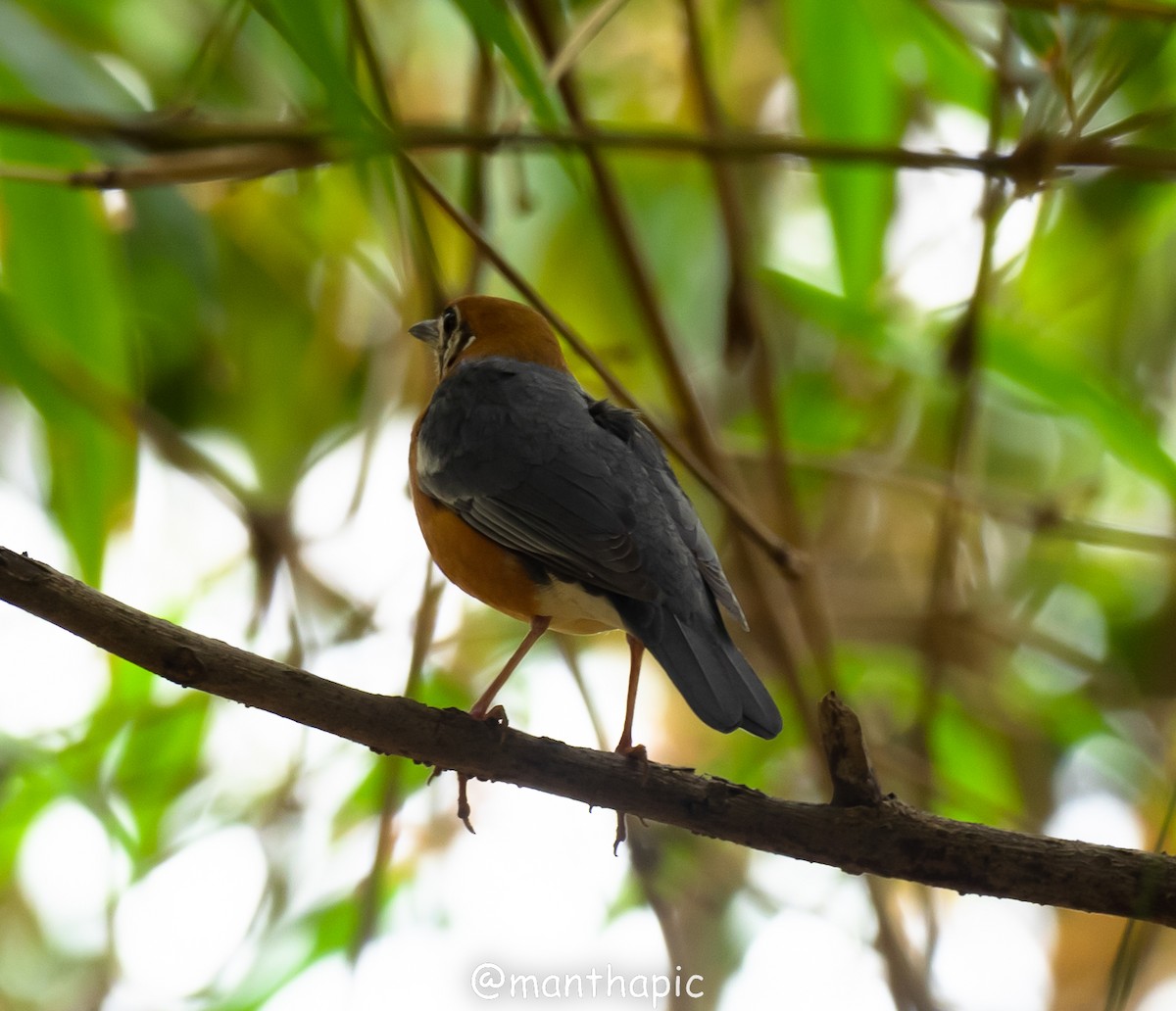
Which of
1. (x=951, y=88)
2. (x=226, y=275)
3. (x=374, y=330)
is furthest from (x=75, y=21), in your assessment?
(x=951, y=88)

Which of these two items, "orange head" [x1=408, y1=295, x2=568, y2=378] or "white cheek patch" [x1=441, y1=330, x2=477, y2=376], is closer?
"orange head" [x1=408, y1=295, x2=568, y2=378]

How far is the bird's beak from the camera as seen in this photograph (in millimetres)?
4059

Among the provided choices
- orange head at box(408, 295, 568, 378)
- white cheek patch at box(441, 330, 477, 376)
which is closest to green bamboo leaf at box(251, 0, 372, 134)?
orange head at box(408, 295, 568, 378)

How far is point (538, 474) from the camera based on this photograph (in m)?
3.17

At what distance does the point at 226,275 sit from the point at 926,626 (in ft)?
10.1

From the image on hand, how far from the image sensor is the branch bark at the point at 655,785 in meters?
2.25

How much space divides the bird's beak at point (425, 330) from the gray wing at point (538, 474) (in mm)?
378

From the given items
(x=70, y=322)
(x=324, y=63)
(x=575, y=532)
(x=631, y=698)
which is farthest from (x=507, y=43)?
(x=631, y=698)

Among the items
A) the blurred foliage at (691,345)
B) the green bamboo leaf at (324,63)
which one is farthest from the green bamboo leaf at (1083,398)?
the green bamboo leaf at (324,63)

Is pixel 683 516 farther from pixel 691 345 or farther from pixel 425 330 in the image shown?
pixel 691 345

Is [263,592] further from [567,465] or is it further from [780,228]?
[780,228]

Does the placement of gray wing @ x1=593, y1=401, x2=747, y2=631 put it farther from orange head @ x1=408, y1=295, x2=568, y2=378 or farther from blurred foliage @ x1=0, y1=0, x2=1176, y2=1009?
orange head @ x1=408, y1=295, x2=568, y2=378

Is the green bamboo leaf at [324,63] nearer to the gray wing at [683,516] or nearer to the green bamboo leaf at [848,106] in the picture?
Answer: the gray wing at [683,516]

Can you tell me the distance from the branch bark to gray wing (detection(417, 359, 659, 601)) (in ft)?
1.70
